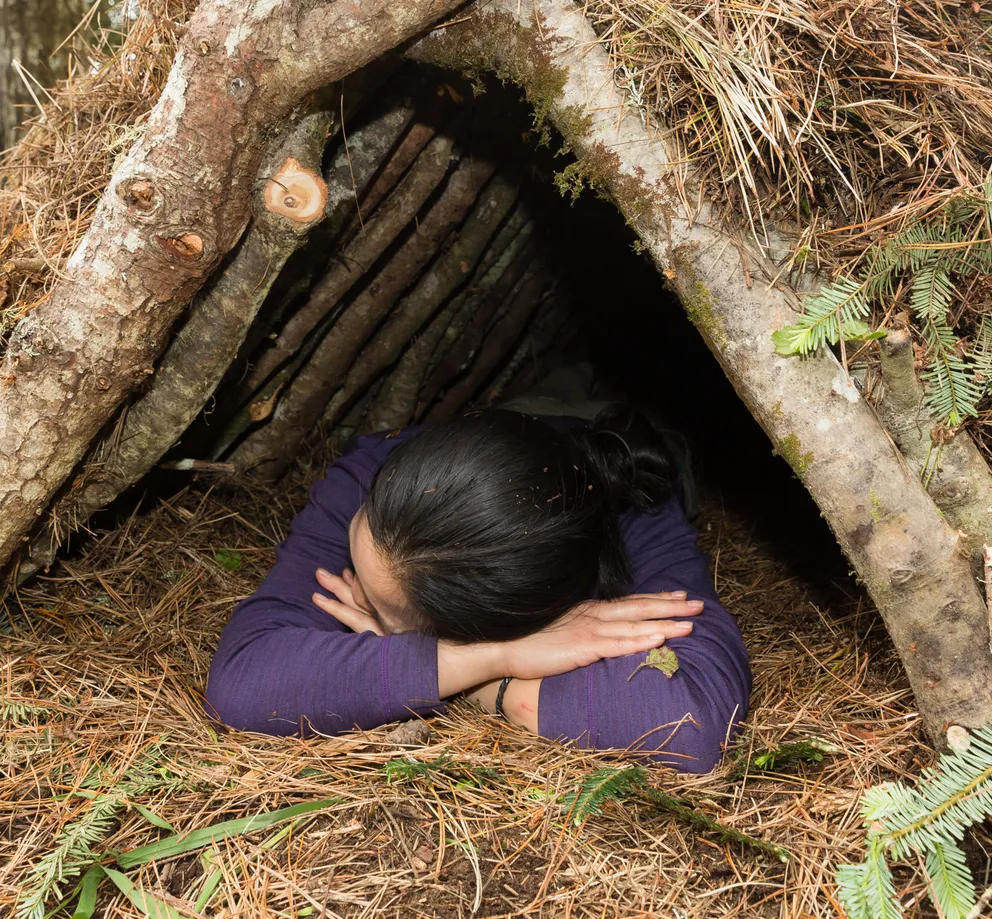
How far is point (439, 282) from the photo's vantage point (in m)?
3.15

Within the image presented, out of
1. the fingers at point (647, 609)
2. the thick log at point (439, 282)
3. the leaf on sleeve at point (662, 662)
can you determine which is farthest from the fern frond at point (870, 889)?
the thick log at point (439, 282)

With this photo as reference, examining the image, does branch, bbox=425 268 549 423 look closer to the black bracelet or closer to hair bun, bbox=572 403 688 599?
hair bun, bbox=572 403 688 599

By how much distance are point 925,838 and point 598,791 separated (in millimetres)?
589

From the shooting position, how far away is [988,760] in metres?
1.42

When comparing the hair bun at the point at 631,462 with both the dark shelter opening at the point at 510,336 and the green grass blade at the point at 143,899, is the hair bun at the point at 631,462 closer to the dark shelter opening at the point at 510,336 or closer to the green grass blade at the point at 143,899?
the dark shelter opening at the point at 510,336

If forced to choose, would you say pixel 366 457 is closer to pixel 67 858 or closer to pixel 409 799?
pixel 409 799

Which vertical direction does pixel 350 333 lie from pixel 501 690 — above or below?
above

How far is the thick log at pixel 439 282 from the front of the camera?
122 inches

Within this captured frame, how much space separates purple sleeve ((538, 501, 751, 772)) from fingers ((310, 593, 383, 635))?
533mm

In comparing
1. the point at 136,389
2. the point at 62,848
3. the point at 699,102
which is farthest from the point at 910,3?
the point at 62,848

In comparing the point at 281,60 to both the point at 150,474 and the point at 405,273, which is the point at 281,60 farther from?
the point at 150,474

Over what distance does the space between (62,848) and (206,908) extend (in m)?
0.31

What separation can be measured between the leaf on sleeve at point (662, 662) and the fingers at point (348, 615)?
740 millimetres

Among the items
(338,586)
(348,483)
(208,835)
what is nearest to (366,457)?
(348,483)
